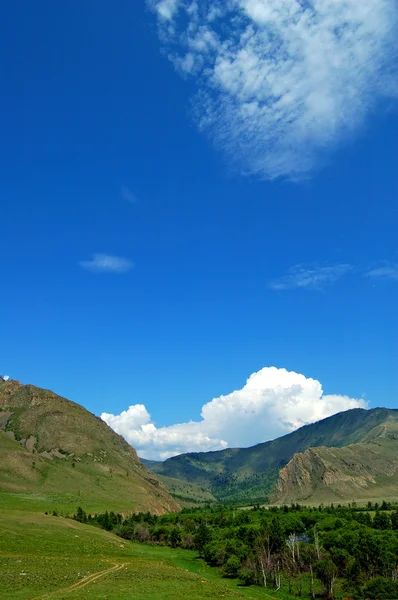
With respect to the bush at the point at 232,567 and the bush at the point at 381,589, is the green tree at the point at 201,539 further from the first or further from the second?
the bush at the point at 381,589

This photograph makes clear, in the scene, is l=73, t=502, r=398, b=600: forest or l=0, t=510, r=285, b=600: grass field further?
l=73, t=502, r=398, b=600: forest

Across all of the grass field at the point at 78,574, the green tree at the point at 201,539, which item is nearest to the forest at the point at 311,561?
the green tree at the point at 201,539

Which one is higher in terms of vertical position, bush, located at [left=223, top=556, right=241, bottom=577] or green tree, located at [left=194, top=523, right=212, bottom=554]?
green tree, located at [left=194, top=523, right=212, bottom=554]

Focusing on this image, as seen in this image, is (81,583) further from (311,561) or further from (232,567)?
(311,561)

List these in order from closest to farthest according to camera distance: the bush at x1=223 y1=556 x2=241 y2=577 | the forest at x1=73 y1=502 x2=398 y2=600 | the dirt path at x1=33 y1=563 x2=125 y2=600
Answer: the dirt path at x1=33 y1=563 x2=125 y2=600
the forest at x1=73 y1=502 x2=398 y2=600
the bush at x1=223 y1=556 x2=241 y2=577

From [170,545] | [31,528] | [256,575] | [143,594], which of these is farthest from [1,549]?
[170,545]

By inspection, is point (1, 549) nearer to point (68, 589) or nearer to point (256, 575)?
point (68, 589)

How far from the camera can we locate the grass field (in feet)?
189

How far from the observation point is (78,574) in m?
70.8

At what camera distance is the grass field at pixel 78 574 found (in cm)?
5750

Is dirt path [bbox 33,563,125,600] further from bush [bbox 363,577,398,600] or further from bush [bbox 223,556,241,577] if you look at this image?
bush [bbox 363,577,398,600]

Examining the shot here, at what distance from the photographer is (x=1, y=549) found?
88.2 metres

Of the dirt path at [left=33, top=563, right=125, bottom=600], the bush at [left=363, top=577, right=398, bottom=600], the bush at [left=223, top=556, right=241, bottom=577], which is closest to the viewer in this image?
the dirt path at [left=33, top=563, right=125, bottom=600]

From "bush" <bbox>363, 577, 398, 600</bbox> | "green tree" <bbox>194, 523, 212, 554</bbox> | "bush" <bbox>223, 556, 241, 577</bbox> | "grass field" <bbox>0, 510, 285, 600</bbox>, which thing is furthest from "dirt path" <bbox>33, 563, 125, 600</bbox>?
"green tree" <bbox>194, 523, 212, 554</bbox>
